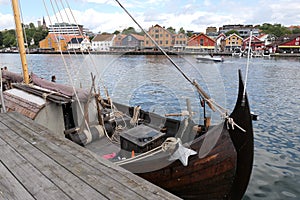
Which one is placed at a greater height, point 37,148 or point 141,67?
point 141,67

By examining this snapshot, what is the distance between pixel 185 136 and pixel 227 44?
86454 mm

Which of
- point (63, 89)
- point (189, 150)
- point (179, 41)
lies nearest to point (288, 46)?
point (179, 41)

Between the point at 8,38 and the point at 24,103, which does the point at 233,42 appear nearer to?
the point at 24,103

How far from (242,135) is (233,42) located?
8812 centimetres

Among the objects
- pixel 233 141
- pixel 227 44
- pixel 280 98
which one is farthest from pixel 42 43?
pixel 233 141

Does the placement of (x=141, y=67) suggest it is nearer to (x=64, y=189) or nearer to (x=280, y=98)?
(x=64, y=189)

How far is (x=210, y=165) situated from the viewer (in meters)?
4.14

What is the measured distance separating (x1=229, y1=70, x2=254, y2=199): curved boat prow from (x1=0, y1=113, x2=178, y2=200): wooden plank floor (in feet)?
8.16

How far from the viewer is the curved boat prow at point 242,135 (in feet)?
14.3

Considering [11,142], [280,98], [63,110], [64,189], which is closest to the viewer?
[64,189]

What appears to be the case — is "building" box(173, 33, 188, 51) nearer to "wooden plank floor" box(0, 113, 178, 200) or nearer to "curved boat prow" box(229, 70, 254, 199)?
"curved boat prow" box(229, 70, 254, 199)

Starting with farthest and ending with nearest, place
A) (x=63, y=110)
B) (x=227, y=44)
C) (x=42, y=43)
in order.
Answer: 1. (x=42, y=43)
2. (x=227, y=44)
3. (x=63, y=110)

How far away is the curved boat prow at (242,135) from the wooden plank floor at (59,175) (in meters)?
2.49

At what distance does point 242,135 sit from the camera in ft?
14.5
